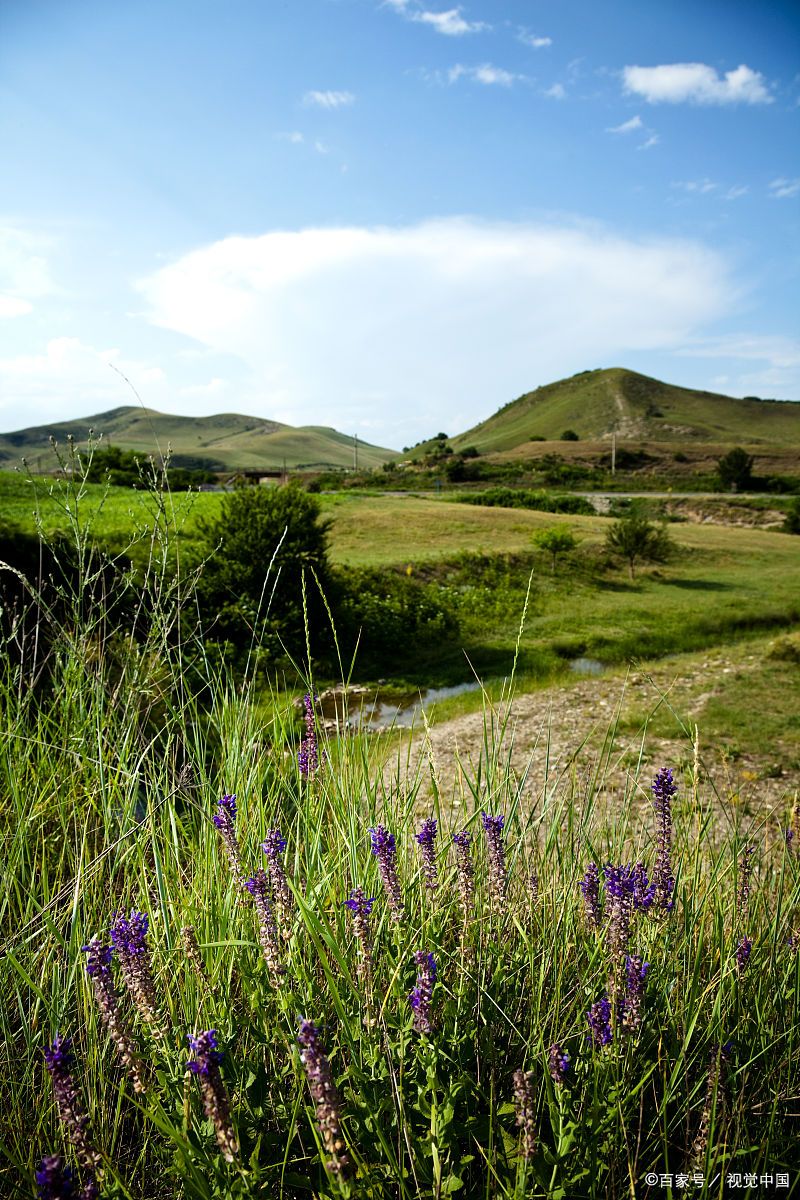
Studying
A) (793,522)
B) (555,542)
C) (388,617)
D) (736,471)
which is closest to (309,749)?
(388,617)

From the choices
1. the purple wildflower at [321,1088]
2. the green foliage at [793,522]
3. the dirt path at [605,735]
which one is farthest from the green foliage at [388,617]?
the green foliage at [793,522]

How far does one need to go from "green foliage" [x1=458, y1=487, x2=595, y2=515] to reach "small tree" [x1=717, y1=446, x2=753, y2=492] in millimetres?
19466

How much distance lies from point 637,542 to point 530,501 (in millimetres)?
15425

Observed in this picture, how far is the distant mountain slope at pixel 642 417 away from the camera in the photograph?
8794 cm

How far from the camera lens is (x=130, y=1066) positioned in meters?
1.38

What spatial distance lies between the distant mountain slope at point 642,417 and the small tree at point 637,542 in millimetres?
63609

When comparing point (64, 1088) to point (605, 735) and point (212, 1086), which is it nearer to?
point (212, 1086)

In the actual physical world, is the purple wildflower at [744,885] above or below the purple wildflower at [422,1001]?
below

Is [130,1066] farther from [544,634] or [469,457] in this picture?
[469,457]

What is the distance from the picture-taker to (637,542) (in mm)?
21719

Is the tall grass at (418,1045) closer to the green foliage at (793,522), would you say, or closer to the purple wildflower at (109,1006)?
the purple wildflower at (109,1006)

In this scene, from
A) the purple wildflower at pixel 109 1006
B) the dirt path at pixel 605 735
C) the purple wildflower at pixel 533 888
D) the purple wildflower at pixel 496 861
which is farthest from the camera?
the dirt path at pixel 605 735

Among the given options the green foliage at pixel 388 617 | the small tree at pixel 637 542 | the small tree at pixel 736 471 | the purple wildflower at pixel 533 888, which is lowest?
the green foliage at pixel 388 617

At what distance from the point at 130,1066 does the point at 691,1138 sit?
1.39 metres
